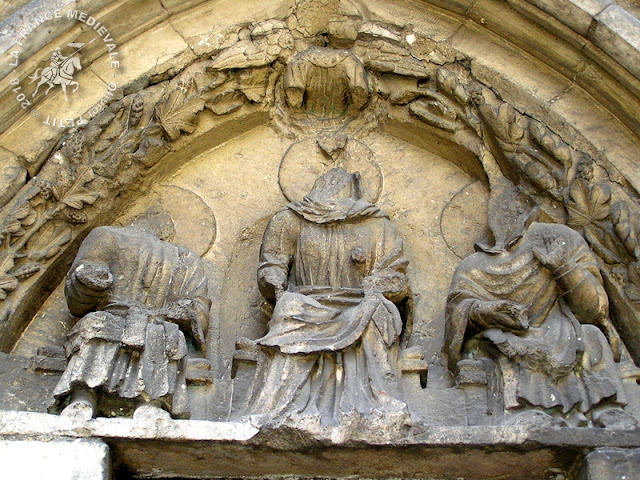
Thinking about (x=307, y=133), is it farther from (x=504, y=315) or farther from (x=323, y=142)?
(x=504, y=315)

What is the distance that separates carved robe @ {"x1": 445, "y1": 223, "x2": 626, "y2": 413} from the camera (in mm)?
5469

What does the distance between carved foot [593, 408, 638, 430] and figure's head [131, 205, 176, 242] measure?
2.99 metres

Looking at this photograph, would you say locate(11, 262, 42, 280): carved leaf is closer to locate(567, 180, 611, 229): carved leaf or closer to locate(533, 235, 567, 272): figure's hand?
locate(533, 235, 567, 272): figure's hand

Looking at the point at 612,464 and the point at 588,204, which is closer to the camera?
the point at 612,464

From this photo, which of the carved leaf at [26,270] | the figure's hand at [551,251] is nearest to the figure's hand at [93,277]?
the carved leaf at [26,270]

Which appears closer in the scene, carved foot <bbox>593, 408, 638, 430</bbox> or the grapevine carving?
carved foot <bbox>593, 408, 638, 430</bbox>

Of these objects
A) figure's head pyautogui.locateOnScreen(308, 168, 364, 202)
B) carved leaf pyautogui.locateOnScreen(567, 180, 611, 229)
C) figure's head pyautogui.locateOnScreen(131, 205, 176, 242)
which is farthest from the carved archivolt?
figure's head pyautogui.locateOnScreen(308, 168, 364, 202)

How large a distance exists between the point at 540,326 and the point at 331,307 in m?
1.20

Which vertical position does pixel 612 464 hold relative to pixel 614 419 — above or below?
below

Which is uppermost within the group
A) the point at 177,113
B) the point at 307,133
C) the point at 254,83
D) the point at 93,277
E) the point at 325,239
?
the point at 254,83

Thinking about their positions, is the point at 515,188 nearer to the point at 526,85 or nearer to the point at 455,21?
the point at 526,85

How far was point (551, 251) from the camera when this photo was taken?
6.09 metres

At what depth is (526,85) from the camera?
22.9 ft

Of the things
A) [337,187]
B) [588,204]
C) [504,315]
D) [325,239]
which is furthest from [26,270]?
[588,204]
